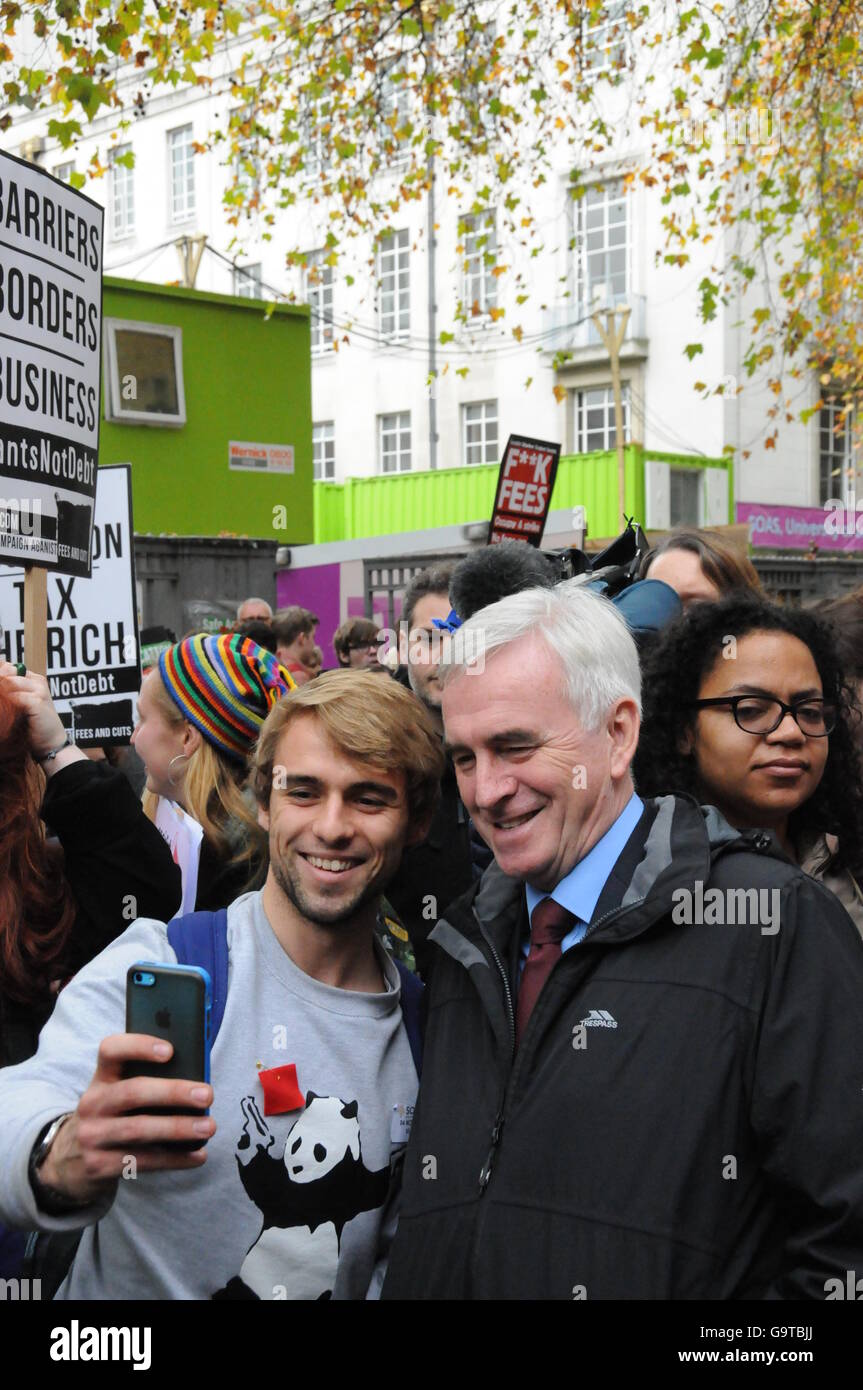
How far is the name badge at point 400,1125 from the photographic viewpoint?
2.34 meters

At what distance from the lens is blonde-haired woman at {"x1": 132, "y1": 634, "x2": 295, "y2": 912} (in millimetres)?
3771

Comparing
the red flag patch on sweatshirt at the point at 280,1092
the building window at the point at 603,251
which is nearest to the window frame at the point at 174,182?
the building window at the point at 603,251

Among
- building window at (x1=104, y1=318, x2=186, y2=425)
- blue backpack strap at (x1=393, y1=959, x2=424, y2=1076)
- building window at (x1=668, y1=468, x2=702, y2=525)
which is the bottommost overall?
blue backpack strap at (x1=393, y1=959, x2=424, y2=1076)

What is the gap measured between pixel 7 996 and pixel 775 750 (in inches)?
59.6

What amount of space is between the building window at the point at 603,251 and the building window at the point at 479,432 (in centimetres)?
303

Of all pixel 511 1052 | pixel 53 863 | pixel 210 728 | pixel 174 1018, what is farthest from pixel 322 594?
pixel 174 1018

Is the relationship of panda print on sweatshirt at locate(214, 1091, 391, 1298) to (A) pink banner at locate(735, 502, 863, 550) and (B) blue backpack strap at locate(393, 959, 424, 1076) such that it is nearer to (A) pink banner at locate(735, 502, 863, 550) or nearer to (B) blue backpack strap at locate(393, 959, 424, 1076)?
(B) blue backpack strap at locate(393, 959, 424, 1076)

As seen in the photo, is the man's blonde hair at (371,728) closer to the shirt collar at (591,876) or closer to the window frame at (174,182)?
the shirt collar at (591,876)

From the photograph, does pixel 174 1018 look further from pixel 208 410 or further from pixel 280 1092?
pixel 208 410

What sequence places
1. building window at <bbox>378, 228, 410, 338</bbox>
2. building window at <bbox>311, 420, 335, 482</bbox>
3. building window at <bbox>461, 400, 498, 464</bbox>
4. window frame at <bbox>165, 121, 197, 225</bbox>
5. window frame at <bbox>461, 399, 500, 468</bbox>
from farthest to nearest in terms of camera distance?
building window at <bbox>311, 420, 335, 482</bbox>, window frame at <bbox>165, 121, 197, 225</bbox>, building window at <bbox>378, 228, 410, 338</bbox>, building window at <bbox>461, 400, 498, 464</bbox>, window frame at <bbox>461, 399, 500, 468</bbox>

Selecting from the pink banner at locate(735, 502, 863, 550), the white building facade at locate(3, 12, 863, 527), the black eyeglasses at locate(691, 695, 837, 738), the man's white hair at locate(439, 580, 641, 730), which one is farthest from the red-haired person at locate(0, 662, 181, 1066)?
the white building facade at locate(3, 12, 863, 527)

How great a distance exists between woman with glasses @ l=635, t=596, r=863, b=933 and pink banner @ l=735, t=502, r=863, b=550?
2223 cm

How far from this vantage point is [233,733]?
3.99 metres
